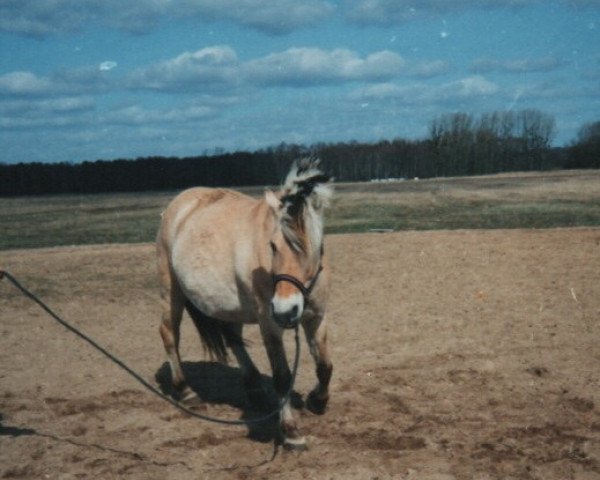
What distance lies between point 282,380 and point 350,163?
1948 inches

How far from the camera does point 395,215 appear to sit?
72.7ft

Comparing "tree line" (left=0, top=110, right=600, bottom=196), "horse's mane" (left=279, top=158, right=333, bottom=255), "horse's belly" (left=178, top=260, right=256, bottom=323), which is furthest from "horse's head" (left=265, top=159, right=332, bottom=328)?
"tree line" (left=0, top=110, right=600, bottom=196)

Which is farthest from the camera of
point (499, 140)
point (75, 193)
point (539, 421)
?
point (499, 140)

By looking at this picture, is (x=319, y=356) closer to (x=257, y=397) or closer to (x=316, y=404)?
(x=316, y=404)

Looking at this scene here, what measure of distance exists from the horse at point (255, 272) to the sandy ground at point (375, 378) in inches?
18.8

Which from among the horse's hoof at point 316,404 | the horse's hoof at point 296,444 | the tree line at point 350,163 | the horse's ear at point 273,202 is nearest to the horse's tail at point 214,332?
the horse's hoof at point 316,404

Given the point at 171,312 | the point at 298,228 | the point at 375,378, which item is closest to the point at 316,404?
the point at 375,378

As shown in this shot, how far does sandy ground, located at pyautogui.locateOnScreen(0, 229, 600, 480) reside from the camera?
4.93 meters

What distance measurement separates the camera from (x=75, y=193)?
1960 inches

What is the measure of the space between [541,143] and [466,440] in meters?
55.9

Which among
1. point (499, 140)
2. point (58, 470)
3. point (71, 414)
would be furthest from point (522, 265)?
point (499, 140)

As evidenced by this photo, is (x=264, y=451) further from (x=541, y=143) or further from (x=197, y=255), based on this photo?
(x=541, y=143)

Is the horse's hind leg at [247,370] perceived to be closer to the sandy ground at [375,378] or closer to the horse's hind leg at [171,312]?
the sandy ground at [375,378]

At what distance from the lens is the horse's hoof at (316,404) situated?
5836mm
